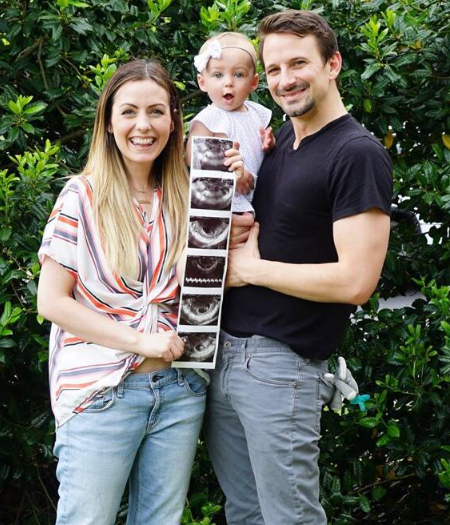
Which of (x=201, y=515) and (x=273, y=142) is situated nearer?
(x=273, y=142)

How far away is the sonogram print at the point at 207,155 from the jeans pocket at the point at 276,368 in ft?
2.07

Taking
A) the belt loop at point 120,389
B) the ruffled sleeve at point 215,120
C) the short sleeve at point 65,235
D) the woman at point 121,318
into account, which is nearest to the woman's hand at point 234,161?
the woman at point 121,318

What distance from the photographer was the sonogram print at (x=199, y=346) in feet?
10.6

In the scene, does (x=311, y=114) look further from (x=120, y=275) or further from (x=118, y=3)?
(x=118, y=3)

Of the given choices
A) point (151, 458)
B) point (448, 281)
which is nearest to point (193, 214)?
point (151, 458)

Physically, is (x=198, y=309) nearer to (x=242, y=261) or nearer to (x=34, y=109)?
(x=242, y=261)

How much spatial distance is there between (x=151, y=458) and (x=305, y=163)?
43.2 inches

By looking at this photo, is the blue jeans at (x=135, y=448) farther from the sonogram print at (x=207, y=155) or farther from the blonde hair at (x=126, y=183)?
the sonogram print at (x=207, y=155)

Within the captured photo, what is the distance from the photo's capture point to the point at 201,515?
13.3ft

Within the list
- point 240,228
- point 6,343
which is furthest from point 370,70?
point 6,343

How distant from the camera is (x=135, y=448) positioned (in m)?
3.22

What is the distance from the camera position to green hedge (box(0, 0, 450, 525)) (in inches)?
157

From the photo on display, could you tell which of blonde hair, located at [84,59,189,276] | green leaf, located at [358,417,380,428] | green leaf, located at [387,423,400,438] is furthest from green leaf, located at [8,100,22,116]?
green leaf, located at [387,423,400,438]

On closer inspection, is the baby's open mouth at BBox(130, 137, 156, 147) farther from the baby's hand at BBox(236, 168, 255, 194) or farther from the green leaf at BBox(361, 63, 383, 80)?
the green leaf at BBox(361, 63, 383, 80)
